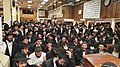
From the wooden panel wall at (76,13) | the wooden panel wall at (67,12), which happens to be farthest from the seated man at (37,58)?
the wooden panel wall at (67,12)

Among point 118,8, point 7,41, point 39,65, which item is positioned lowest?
point 39,65

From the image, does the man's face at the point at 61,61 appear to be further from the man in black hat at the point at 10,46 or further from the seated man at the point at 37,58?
the man in black hat at the point at 10,46

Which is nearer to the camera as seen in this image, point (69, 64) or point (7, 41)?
point (69, 64)

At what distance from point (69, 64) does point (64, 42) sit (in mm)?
2030

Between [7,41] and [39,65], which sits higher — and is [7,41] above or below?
above

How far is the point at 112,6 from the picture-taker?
11.2 metres

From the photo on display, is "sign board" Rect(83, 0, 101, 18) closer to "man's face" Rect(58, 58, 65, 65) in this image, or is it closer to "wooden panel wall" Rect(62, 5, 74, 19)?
"wooden panel wall" Rect(62, 5, 74, 19)

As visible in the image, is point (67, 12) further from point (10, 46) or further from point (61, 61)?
point (61, 61)

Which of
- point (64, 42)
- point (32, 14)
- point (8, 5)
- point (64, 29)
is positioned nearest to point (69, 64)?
point (64, 42)

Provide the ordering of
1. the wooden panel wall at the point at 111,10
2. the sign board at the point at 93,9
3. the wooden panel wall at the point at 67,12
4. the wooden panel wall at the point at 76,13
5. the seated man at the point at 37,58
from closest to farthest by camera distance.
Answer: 1. the seated man at the point at 37,58
2. the wooden panel wall at the point at 111,10
3. the sign board at the point at 93,9
4. the wooden panel wall at the point at 76,13
5. the wooden panel wall at the point at 67,12

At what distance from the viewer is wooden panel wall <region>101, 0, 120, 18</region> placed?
1063 cm

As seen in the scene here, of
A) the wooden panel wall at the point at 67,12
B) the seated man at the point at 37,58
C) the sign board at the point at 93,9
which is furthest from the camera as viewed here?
the wooden panel wall at the point at 67,12

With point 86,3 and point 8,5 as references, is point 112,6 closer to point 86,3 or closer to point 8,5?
point 86,3

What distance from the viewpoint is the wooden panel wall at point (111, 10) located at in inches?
419
